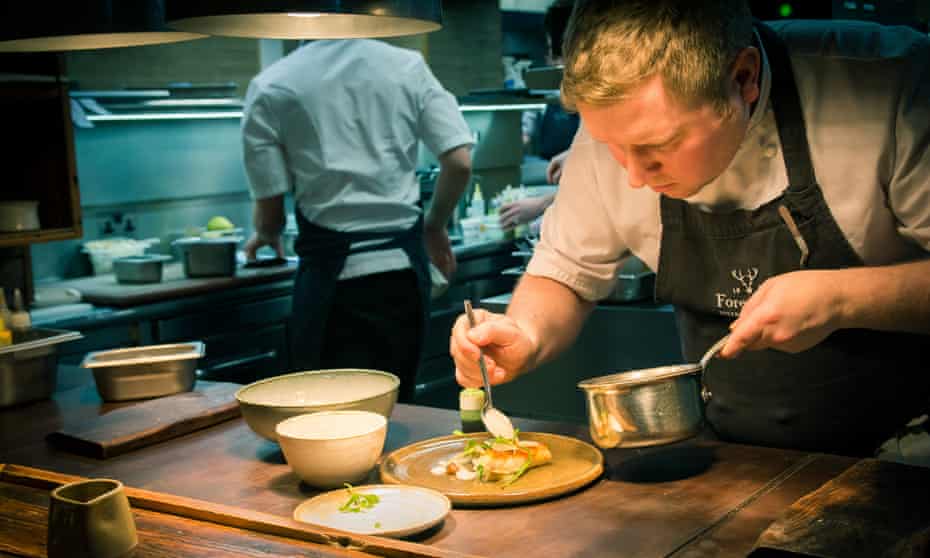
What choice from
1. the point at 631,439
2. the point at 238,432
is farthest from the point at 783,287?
the point at 238,432

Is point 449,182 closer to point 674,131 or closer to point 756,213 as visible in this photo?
point 756,213

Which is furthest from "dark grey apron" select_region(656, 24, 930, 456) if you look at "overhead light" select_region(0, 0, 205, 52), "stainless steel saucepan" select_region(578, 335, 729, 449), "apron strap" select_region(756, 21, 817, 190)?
"overhead light" select_region(0, 0, 205, 52)

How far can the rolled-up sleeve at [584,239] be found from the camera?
2.19 metres

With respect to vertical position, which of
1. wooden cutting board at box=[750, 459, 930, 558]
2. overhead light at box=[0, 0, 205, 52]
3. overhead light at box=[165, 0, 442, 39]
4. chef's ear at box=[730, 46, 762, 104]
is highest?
overhead light at box=[0, 0, 205, 52]

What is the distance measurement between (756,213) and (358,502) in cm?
94

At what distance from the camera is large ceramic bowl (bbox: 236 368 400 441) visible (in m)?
1.87

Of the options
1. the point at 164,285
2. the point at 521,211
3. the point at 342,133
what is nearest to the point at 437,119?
the point at 342,133

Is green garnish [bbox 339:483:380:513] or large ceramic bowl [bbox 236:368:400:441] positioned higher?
large ceramic bowl [bbox 236:368:400:441]

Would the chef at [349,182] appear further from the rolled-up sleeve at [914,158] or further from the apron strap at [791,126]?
the rolled-up sleeve at [914,158]

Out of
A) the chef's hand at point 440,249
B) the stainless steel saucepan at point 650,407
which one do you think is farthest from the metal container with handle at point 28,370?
the chef's hand at point 440,249

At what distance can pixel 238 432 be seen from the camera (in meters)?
2.11

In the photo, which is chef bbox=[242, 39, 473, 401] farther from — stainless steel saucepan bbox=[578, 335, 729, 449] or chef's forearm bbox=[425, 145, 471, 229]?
stainless steel saucepan bbox=[578, 335, 729, 449]

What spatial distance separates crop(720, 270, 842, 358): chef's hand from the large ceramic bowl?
2.06 ft

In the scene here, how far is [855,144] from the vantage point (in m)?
1.94
